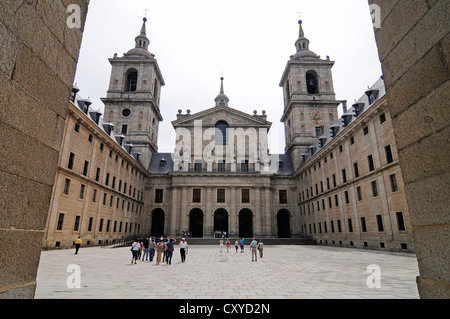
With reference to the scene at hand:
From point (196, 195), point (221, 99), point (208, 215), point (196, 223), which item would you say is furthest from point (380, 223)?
point (221, 99)

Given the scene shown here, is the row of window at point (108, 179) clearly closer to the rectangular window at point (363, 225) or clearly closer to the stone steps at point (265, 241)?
the stone steps at point (265, 241)

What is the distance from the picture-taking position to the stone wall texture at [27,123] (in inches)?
133

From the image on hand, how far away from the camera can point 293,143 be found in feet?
171

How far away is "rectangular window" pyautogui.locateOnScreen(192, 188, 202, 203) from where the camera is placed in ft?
152

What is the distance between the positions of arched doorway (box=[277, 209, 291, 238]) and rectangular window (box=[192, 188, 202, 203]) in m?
16.5

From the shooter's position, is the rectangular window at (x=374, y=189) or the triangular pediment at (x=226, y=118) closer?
the rectangular window at (x=374, y=189)

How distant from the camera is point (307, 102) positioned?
2082 inches

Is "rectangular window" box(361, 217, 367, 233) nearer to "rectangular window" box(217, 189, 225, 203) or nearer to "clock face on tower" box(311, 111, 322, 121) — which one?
"rectangular window" box(217, 189, 225, 203)

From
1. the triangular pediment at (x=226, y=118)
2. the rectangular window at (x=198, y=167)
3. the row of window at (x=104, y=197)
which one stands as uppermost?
the triangular pediment at (x=226, y=118)

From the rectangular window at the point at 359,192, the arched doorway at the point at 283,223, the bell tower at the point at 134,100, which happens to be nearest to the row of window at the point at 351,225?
the rectangular window at the point at 359,192

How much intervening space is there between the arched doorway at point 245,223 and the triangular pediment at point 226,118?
17265mm

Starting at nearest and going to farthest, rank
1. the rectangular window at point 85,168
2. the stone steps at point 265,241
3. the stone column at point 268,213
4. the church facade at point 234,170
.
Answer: the church facade at point 234,170, the rectangular window at point 85,168, the stone steps at point 265,241, the stone column at point 268,213

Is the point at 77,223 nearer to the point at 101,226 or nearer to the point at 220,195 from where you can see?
the point at 101,226

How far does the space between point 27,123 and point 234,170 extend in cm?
4434
